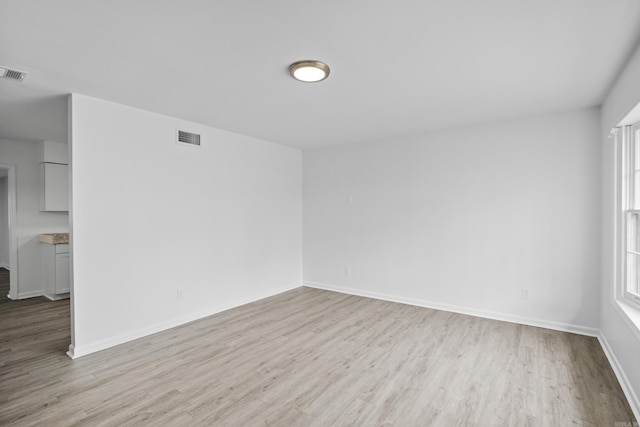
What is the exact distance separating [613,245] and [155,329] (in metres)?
4.64

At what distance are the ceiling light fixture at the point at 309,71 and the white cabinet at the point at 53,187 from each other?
4.73m

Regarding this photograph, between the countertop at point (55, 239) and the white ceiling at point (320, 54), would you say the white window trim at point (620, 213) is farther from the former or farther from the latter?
the countertop at point (55, 239)

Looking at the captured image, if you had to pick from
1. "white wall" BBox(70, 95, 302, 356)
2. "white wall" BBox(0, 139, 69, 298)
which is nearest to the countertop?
"white wall" BBox(0, 139, 69, 298)

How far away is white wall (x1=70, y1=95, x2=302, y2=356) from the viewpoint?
10.2 ft

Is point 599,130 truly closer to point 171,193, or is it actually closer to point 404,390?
point 404,390

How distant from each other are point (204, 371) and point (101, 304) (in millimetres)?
1348

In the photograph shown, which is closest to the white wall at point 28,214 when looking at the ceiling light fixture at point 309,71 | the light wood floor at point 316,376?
the light wood floor at point 316,376

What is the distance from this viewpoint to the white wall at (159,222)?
10.2ft

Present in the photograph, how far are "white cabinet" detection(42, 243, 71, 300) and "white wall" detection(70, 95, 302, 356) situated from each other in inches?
94.8

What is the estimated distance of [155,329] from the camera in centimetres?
362

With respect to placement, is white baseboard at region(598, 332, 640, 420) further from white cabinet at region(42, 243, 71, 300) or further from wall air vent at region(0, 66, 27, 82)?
white cabinet at region(42, 243, 71, 300)

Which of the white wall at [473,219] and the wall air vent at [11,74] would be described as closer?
the wall air vent at [11,74]

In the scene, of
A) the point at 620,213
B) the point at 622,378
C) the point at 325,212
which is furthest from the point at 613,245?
the point at 325,212

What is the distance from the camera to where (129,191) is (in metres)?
3.42
